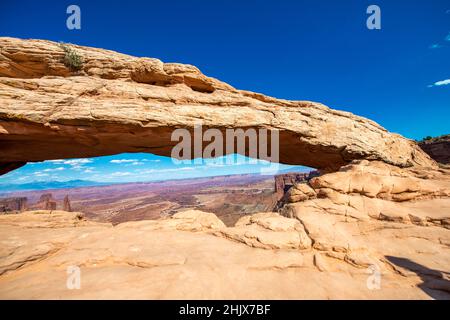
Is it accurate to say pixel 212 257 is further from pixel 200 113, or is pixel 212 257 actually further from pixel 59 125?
pixel 59 125

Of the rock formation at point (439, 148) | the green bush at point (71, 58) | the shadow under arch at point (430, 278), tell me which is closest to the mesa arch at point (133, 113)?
the green bush at point (71, 58)

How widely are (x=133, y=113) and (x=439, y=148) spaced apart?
149ft

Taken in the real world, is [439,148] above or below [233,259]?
above

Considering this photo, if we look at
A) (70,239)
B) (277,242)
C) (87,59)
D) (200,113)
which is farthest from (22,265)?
(87,59)

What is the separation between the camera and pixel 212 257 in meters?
7.69

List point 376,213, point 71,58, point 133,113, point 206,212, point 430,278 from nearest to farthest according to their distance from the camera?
point 430,278, point 376,213, point 206,212, point 133,113, point 71,58

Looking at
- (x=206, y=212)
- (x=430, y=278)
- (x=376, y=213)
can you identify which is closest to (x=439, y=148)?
(x=376, y=213)

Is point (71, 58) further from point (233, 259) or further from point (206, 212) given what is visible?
point (233, 259)

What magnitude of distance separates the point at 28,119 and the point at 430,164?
2788 cm

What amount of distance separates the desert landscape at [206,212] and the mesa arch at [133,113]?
0.27 ft

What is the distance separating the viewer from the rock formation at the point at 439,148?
34812 millimetres

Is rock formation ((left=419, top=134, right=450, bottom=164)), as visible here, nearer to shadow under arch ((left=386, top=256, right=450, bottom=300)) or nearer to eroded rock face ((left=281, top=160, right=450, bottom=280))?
eroded rock face ((left=281, top=160, right=450, bottom=280))

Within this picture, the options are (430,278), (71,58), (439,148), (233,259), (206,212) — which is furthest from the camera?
(439,148)

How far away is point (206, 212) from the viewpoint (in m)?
12.1
